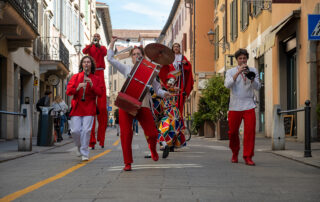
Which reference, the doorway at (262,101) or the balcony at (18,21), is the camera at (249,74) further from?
the doorway at (262,101)

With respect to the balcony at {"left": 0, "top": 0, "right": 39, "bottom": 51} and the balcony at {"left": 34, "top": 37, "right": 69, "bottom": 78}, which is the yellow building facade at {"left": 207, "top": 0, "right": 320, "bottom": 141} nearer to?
the balcony at {"left": 0, "top": 0, "right": 39, "bottom": 51}

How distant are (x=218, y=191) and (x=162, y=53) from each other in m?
3.39

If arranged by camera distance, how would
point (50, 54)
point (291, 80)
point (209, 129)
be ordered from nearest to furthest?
A: 1. point (291, 80)
2. point (209, 129)
3. point (50, 54)

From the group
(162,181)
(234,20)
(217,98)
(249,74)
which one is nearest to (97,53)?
(249,74)

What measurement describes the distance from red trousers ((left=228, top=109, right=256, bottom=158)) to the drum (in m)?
1.74

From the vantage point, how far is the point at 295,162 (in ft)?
31.7

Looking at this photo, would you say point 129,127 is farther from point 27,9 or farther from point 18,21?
point 27,9

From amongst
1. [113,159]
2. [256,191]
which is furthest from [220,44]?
[256,191]

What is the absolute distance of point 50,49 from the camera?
32.0m

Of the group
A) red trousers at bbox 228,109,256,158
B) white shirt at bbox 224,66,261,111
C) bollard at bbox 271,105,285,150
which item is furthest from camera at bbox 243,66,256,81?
bollard at bbox 271,105,285,150

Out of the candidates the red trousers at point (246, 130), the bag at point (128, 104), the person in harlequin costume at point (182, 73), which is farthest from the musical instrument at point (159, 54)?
the person in harlequin costume at point (182, 73)

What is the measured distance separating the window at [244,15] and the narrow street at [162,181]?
55.3 ft

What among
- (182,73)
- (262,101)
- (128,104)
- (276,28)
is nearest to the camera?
(128,104)

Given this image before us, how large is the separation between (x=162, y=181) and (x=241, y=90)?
305 centimetres
